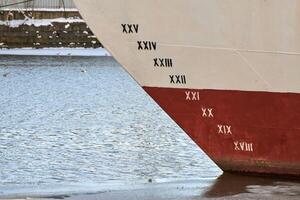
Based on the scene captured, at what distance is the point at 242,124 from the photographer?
36.6 ft

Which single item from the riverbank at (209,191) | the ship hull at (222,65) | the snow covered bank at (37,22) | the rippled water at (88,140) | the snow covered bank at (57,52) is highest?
the ship hull at (222,65)

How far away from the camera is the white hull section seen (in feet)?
34.8

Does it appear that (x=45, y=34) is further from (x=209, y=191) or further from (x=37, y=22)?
(x=209, y=191)

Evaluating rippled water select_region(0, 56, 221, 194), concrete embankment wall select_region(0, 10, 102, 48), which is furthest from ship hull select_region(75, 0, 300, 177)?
concrete embankment wall select_region(0, 10, 102, 48)

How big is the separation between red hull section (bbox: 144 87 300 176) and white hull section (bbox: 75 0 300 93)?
145 mm

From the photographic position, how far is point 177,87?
37.0 ft

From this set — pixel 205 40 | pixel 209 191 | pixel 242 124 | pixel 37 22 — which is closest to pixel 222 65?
pixel 205 40

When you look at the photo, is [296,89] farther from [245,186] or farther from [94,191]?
[94,191]

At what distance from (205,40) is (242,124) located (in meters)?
1.22

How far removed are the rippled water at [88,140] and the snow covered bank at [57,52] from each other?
885 inches

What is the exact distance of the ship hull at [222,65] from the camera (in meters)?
10.6

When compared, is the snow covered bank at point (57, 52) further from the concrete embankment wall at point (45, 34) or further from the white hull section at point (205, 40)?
the white hull section at point (205, 40)

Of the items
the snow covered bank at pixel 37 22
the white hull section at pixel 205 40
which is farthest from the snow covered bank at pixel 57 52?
the white hull section at pixel 205 40

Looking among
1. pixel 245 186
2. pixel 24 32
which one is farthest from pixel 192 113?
pixel 24 32
